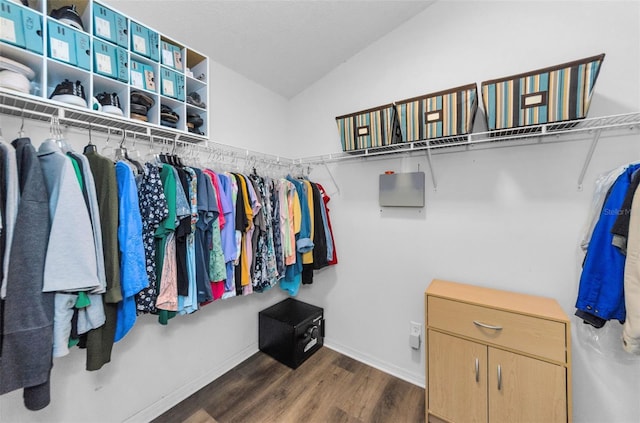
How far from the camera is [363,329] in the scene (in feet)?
7.46

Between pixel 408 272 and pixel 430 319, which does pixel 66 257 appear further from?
pixel 408 272

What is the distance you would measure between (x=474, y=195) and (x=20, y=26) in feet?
8.17

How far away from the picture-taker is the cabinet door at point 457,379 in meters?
1.44

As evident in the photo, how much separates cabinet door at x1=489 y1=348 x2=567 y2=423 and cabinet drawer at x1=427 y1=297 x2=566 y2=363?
0.06 m

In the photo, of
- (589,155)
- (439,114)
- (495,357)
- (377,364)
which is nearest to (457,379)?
(495,357)

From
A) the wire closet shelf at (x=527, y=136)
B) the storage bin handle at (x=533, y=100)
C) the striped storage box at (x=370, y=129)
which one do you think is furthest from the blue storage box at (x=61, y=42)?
the storage bin handle at (x=533, y=100)

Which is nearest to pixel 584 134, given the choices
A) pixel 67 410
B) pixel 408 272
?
pixel 408 272

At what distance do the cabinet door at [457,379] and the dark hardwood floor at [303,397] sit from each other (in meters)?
0.24

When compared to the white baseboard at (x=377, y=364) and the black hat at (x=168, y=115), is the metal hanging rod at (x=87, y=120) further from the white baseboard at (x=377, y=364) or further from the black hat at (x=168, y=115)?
the white baseboard at (x=377, y=364)

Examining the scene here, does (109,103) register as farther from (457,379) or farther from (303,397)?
(457,379)

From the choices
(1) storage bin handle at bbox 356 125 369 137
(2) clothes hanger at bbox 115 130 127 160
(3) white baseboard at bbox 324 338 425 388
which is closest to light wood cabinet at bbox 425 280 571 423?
(3) white baseboard at bbox 324 338 425 388

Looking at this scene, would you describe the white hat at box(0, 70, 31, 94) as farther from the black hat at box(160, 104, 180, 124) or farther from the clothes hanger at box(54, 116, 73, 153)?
the black hat at box(160, 104, 180, 124)

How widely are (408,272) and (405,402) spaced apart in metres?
0.92

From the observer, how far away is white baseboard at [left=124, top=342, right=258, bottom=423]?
163cm
